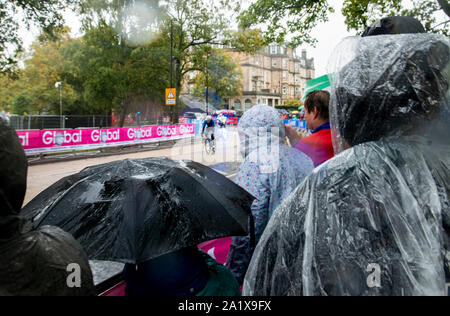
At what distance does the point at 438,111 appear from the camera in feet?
Result: 3.33

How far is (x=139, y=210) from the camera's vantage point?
1444 millimetres

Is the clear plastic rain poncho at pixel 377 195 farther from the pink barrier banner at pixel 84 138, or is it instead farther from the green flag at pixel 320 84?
the pink barrier banner at pixel 84 138

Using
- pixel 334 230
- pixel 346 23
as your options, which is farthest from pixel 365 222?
pixel 346 23

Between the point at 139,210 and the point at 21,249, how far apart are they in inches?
24.5

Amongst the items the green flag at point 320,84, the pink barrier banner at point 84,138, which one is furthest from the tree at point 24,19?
the green flag at point 320,84

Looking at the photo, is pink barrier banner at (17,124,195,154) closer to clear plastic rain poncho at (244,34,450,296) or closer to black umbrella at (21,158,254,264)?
black umbrella at (21,158,254,264)

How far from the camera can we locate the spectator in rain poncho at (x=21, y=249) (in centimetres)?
82

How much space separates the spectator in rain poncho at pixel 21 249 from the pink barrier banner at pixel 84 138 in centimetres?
933

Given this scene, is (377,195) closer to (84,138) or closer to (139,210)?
(139,210)

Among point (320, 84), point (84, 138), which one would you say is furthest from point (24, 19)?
point (320, 84)

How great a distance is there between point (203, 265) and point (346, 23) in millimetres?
11521

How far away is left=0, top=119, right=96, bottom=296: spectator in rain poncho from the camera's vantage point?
2.69 ft

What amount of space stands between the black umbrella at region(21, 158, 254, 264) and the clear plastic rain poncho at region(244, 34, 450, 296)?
0.45 meters
